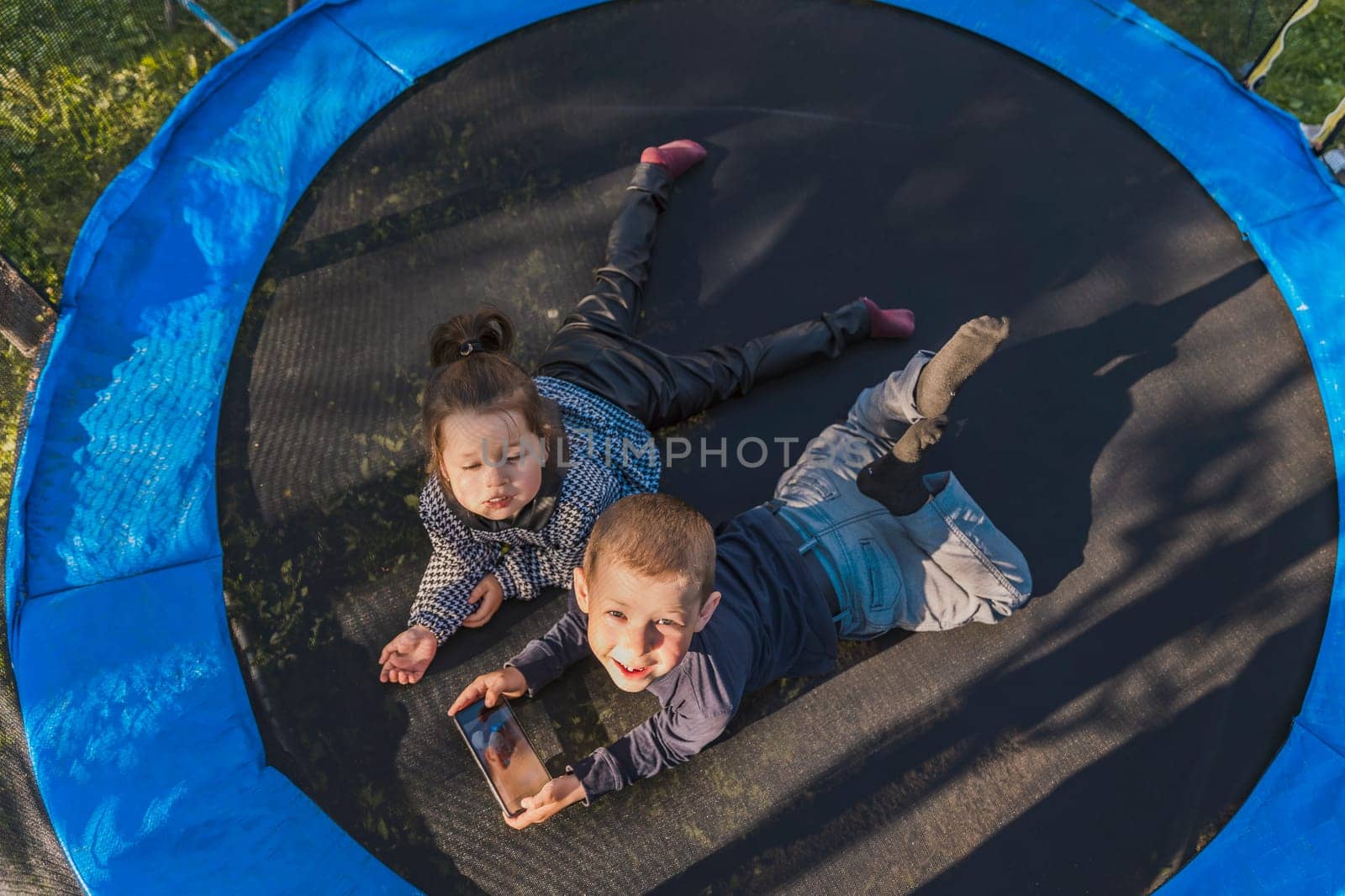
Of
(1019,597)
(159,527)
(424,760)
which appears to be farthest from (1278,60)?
(159,527)

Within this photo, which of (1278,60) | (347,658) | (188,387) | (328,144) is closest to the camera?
(347,658)

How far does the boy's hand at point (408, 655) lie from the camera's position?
151 centimetres

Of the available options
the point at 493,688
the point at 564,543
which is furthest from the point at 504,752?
the point at 564,543

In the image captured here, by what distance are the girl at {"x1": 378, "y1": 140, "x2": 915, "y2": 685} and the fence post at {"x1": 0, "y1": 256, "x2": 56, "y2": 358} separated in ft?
2.70

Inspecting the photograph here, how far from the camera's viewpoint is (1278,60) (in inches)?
102

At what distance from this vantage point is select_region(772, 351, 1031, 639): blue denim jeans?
149 centimetres

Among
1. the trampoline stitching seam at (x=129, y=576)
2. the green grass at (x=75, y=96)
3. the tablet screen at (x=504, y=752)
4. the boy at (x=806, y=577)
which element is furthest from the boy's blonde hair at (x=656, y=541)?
the green grass at (x=75, y=96)

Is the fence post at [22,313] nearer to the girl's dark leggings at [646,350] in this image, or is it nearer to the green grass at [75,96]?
the green grass at [75,96]

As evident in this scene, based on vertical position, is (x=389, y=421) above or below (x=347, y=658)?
above

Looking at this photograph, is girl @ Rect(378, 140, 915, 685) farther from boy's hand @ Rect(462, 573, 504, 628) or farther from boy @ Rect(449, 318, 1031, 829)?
boy @ Rect(449, 318, 1031, 829)

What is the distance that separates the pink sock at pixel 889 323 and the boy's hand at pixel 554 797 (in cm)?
103

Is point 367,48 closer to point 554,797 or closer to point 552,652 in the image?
point 552,652

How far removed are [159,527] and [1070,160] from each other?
203cm

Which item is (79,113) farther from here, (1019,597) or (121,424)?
(1019,597)
